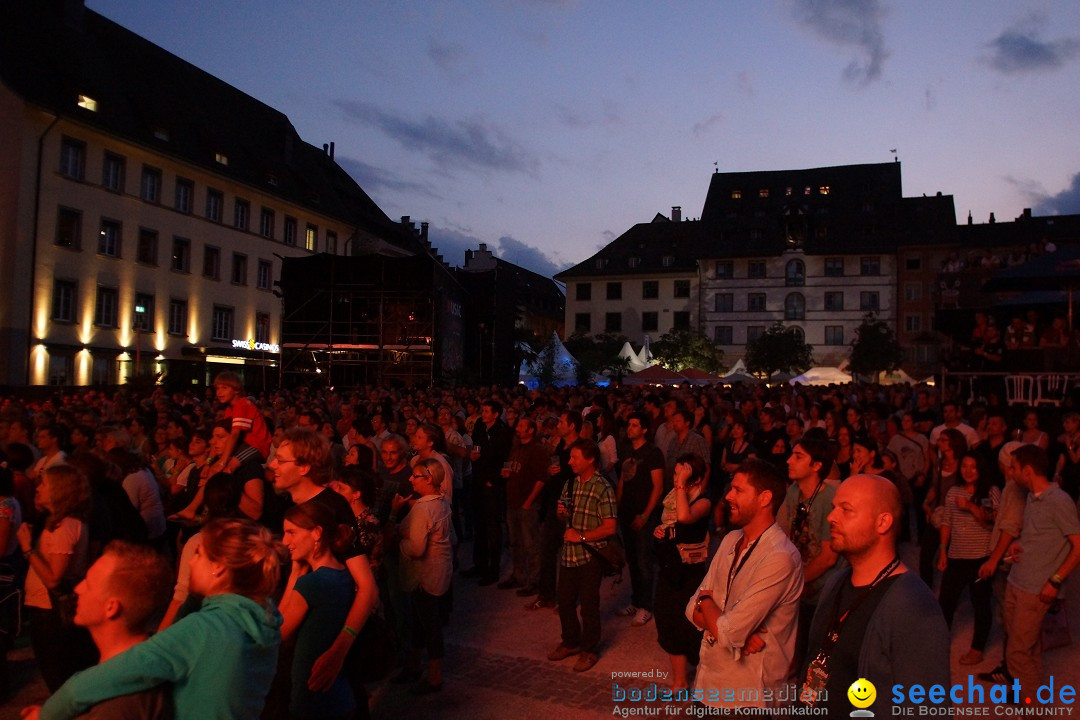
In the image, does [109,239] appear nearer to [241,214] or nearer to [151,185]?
[151,185]

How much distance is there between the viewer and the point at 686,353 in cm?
5297

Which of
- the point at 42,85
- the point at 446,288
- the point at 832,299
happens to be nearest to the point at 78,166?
the point at 42,85

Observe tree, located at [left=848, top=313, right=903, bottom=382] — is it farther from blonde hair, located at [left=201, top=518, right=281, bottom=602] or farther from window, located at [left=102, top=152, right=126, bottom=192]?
blonde hair, located at [left=201, top=518, right=281, bottom=602]

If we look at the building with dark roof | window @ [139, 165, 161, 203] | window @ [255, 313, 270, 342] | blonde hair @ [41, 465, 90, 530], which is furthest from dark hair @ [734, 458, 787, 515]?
window @ [255, 313, 270, 342]

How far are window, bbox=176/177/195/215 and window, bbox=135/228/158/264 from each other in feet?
6.55

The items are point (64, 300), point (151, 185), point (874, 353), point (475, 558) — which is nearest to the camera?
point (475, 558)

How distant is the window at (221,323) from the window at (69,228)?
816 cm

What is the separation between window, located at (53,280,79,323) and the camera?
3048cm

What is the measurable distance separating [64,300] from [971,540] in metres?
32.8

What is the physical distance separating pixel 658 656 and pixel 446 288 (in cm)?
2732

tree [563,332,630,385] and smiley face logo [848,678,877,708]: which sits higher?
tree [563,332,630,385]

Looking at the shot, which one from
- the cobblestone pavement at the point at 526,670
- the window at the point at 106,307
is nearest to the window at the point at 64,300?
the window at the point at 106,307

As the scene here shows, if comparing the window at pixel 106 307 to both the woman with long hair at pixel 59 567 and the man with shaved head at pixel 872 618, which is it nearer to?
the woman with long hair at pixel 59 567

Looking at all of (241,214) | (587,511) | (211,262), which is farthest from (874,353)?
(587,511)
